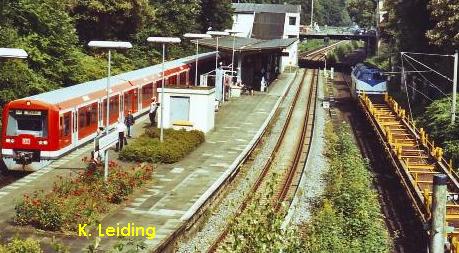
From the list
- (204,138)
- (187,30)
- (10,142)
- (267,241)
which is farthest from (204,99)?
(187,30)

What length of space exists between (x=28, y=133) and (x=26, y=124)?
36cm

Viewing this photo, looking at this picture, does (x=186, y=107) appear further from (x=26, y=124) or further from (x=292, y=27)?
(x=292, y=27)

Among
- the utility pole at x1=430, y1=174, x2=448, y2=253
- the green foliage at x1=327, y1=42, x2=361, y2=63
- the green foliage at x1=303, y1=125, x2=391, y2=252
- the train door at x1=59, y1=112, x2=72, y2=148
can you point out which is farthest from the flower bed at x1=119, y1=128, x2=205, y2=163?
the green foliage at x1=327, y1=42, x2=361, y2=63

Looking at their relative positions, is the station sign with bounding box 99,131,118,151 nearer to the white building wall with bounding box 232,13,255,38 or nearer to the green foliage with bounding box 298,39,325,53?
the white building wall with bounding box 232,13,255,38

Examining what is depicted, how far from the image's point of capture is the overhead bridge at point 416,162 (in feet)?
60.0

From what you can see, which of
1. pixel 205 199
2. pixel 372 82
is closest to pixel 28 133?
pixel 205 199

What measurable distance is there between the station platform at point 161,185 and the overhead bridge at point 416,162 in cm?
647

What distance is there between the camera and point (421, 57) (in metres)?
41.3

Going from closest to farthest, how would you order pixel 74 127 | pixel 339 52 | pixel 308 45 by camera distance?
pixel 74 127, pixel 339 52, pixel 308 45

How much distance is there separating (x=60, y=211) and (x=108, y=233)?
1375 millimetres

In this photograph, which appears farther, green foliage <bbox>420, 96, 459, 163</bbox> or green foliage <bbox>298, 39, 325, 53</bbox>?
green foliage <bbox>298, 39, 325, 53</bbox>

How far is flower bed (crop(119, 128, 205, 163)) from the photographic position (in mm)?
26438

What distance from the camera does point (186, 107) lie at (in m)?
32.5

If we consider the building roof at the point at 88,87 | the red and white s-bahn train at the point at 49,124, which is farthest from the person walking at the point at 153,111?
the red and white s-bahn train at the point at 49,124
